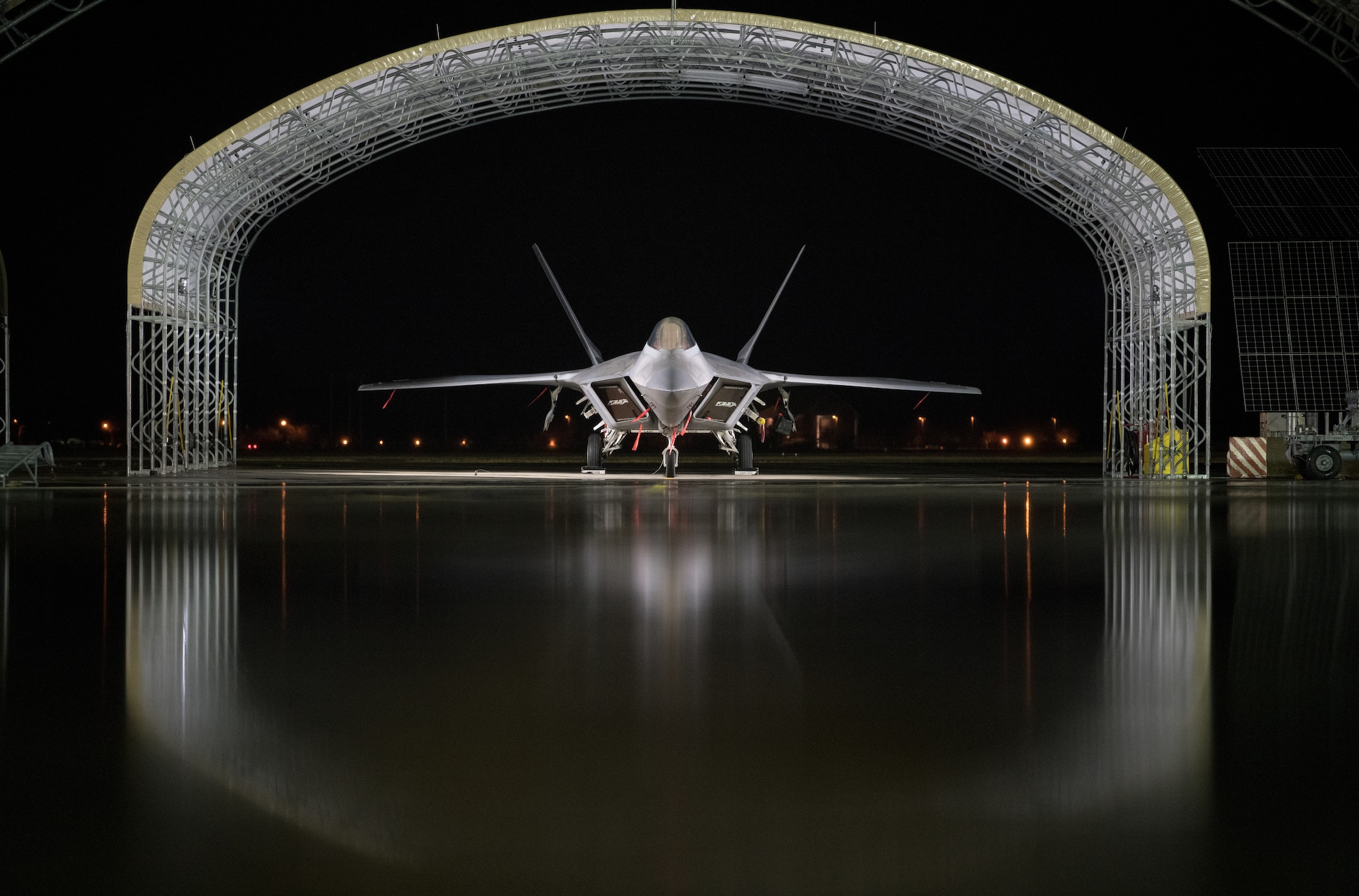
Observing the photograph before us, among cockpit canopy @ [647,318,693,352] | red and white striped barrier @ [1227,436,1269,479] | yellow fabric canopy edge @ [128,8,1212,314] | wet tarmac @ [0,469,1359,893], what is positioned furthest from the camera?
red and white striped barrier @ [1227,436,1269,479]

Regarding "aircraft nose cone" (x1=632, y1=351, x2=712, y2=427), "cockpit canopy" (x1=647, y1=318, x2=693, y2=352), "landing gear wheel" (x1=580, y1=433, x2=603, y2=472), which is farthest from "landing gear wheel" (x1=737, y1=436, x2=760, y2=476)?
"cockpit canopy" (x1=647, y1=318, x2=693, y2=352)

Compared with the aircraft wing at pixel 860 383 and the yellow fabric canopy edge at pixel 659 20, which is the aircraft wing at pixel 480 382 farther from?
the yellow fabric canopy edge at pixel 659 20

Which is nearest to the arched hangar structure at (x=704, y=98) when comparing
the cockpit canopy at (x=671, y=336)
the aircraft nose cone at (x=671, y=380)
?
the cockpit canopy at (x=671, y=336)

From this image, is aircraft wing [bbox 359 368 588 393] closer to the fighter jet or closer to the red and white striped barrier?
the fighter jet

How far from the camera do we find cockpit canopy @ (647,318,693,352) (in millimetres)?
19906

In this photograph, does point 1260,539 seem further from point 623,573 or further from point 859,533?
point 623,573

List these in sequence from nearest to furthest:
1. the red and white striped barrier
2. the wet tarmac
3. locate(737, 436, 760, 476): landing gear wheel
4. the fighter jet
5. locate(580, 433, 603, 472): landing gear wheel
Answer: the wet tarmac
the fighter jet
the red and white striped barrier
locate(737, 436, 760, 476): landing gear wheel
locate(580, 433, 603, 472): landing gear wheel

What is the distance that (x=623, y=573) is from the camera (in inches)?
Answer: 279

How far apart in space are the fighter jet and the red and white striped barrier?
5917 mm

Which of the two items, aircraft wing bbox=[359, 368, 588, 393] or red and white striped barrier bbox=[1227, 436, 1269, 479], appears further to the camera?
aircraft wing bbox=[359, 368, 588, 393]

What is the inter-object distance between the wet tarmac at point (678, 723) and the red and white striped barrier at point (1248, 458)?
56.9ft

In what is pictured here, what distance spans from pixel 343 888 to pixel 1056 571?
608cm

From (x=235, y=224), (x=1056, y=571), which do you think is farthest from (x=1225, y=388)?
(x=1056, y=571)

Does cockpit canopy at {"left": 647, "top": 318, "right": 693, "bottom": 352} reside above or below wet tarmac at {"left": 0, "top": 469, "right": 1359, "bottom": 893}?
above
